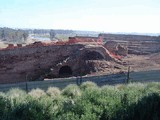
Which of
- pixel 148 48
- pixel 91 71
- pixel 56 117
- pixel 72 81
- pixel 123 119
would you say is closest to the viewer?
pixel 56 117

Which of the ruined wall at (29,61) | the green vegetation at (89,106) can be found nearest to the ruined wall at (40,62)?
the ruined wall at (29,61)

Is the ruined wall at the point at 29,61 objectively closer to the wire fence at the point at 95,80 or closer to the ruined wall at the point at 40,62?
the ruined wall at the point at 40,62

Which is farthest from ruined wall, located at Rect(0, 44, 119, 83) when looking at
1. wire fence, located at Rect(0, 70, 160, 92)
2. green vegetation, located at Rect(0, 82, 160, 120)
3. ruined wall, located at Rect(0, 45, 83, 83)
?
green vegetation, located at Rect(0, 82, 160, 120)

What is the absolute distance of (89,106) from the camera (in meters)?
16.2

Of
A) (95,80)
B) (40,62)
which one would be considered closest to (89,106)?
(95,80)

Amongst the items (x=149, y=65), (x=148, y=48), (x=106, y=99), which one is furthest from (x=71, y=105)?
(x=148, y=48)

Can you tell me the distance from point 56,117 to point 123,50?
39.8 m

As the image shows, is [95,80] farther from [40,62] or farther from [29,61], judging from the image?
[29,61]

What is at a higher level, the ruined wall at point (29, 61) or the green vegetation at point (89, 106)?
the green vegetation at point (89, 106)

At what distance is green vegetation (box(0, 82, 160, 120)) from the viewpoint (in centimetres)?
1598

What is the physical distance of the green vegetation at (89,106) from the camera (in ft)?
52.4

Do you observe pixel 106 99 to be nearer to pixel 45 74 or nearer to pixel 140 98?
pixel 140 98

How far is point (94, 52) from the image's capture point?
140 ft

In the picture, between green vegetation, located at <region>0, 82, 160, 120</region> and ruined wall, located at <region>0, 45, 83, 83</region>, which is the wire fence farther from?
ruined wall, located at <region>0, 45, 83, 83</region>
